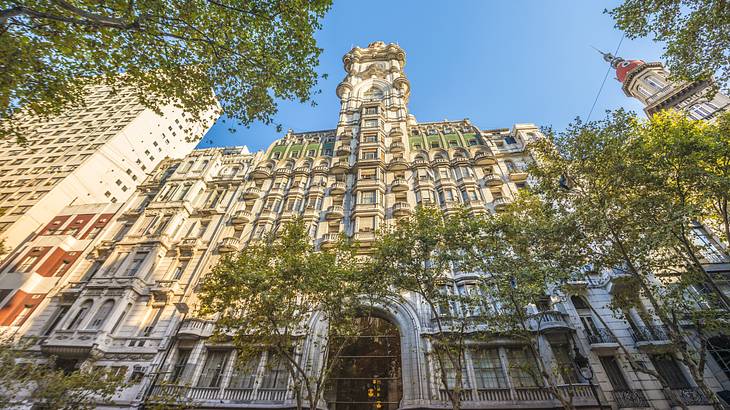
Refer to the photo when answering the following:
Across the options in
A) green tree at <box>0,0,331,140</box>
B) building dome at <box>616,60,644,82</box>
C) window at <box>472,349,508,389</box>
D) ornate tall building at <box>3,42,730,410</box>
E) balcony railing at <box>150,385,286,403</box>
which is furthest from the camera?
building dome at <box>616,60,644,82</box>

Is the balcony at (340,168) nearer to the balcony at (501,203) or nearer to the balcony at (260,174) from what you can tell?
the balcony at (260,174)

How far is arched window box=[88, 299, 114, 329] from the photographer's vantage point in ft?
68.2

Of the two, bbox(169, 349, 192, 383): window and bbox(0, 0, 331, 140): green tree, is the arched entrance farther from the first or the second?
bbox(0, 0, 331, 140): green tree

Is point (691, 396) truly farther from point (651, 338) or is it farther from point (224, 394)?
point (224, 394)

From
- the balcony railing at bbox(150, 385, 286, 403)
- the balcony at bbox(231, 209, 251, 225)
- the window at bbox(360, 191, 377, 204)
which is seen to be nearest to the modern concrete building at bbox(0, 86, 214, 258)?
the balcony at bbox(231, 209, 251, 225)

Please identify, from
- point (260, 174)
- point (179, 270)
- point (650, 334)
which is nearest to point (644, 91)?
point (650, 334)

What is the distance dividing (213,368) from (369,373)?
31.6ft

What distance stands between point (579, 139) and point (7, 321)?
37.6m

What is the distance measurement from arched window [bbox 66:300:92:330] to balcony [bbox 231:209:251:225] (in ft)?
36.2

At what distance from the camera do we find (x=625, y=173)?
14688mm

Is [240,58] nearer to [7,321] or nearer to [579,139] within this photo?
[579,139]

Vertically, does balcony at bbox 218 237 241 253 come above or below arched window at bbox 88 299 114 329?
above

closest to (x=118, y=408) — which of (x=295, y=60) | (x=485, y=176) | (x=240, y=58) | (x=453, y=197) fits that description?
(x=240, y=58)

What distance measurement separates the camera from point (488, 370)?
1812cm
